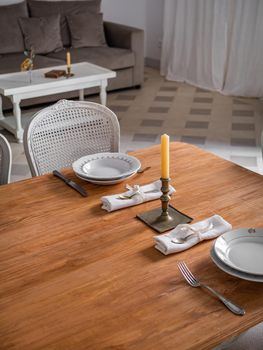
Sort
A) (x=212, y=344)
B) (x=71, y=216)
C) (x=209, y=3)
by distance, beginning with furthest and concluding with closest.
Result: (x=209, y=3), (x=71, y=216), (x=212, y=344)

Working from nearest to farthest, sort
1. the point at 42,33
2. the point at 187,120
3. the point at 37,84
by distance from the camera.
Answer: the point at 37,84 → the point at 187,120 → the point at 42,33

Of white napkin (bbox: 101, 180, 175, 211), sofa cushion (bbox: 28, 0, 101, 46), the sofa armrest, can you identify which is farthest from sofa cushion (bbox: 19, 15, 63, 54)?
white napkin (bbox: 101, 180, 175, 211)

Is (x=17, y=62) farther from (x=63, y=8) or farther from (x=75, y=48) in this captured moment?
(x=63, y=8)

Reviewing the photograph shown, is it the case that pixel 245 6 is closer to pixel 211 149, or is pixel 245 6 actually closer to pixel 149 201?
pixel 211 149

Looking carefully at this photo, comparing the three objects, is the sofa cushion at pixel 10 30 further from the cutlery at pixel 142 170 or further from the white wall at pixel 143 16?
the cutlery at pixel 142 170

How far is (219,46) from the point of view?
5684mm

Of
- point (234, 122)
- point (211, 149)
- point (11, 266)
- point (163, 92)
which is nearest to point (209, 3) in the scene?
point (163, 92)

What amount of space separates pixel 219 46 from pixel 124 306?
4816 millimetres

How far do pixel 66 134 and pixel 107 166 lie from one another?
31 cm

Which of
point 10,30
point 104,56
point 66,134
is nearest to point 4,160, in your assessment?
point 66,134

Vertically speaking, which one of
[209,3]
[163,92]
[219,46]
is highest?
[209,3]

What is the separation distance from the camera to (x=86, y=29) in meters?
5.74

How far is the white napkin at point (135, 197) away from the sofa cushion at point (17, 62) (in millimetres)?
3402

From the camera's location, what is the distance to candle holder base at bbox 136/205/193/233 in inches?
62.3
